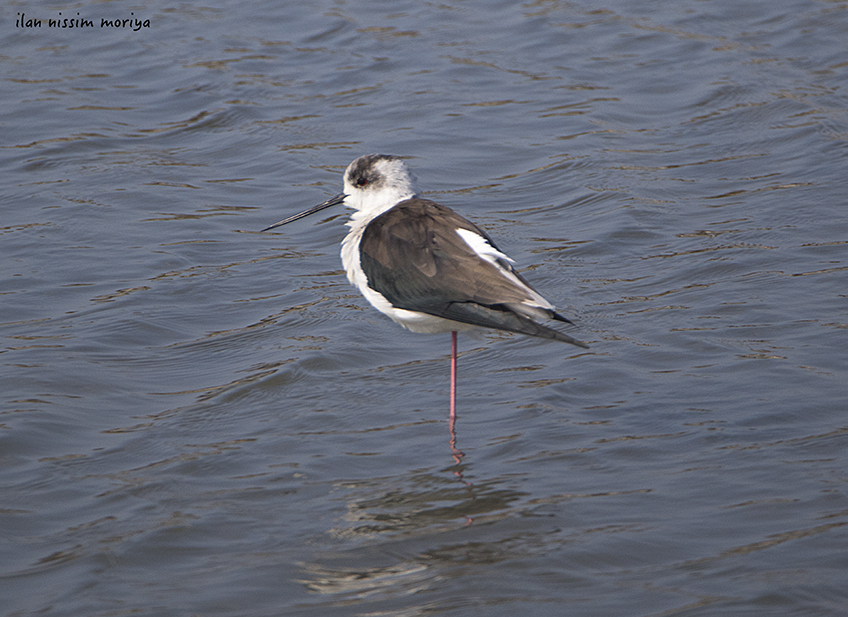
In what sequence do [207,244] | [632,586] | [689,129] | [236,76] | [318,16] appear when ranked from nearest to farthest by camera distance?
[632,586] < [207,244] < [689,129] < [236,76] < [318,16]

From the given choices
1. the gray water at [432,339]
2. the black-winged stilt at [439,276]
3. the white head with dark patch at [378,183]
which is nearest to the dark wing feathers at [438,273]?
the black-winged stilt at [439,276]

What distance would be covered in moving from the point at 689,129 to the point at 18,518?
20.1 feet

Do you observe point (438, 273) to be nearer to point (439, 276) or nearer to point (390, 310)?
point (439, 276)

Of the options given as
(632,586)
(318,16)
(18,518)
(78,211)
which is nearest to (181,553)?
(18,518)

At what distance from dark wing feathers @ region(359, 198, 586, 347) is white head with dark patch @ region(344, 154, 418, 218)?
0.32 metres

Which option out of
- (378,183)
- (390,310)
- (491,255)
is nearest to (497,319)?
(491,255)

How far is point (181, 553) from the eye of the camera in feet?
11.7

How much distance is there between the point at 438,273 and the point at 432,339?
119 centimetres

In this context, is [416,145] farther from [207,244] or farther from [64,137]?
[64,137]

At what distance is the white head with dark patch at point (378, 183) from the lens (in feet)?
17.0

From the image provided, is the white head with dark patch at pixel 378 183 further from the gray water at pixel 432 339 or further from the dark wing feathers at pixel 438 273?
the gray water at pixel 432 339

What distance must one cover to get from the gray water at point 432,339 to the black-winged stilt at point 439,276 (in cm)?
52

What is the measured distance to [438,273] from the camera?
14.4 ft

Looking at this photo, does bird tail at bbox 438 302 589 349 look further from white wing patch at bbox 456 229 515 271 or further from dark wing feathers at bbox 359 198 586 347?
white wing patch at bbox 456 229 515 271
